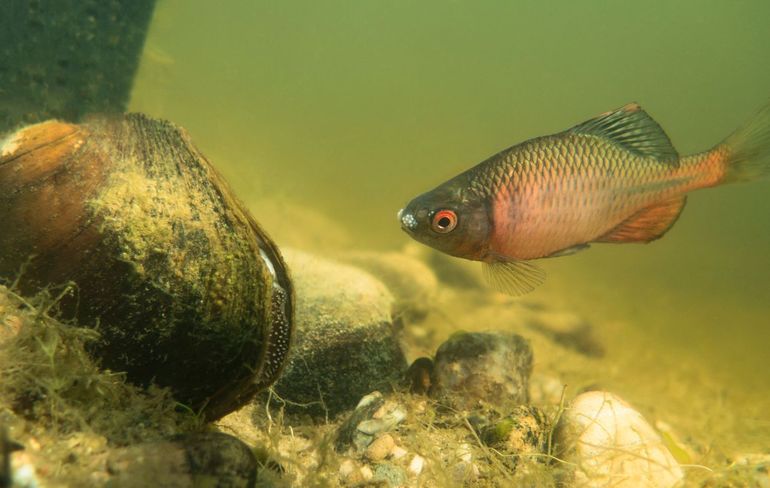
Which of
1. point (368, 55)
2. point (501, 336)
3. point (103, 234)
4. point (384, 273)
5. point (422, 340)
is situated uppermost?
point (368, 55)

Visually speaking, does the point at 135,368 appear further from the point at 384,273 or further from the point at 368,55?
the point at 368,55

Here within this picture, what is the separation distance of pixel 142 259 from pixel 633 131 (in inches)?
124

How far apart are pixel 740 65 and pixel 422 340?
295 feet

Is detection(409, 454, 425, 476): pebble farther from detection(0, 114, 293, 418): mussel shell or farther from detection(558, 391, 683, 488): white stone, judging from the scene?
detection(0, 114, 293, 418): mussel shell

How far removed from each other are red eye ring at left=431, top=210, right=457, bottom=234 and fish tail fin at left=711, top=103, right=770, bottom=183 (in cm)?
186

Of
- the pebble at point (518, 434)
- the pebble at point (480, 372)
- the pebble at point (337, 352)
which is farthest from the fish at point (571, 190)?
the pebble at point (337, 352)

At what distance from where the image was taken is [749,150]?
302 centimetres

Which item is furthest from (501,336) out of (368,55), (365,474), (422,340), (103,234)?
(368,55)

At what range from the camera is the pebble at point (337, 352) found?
11.0ft

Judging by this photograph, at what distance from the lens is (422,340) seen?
5949mm

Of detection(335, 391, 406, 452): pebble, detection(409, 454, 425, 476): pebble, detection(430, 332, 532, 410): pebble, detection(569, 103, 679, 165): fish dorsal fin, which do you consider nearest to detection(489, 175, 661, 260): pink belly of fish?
detection(569, 103, 679, 165): fish dorsal fin

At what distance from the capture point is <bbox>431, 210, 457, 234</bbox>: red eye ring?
9.53 feet

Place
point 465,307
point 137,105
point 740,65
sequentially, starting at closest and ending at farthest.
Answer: point 465,307
point 137,105
point 740,65

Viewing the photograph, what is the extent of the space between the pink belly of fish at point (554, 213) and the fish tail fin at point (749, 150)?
54 centimetres
